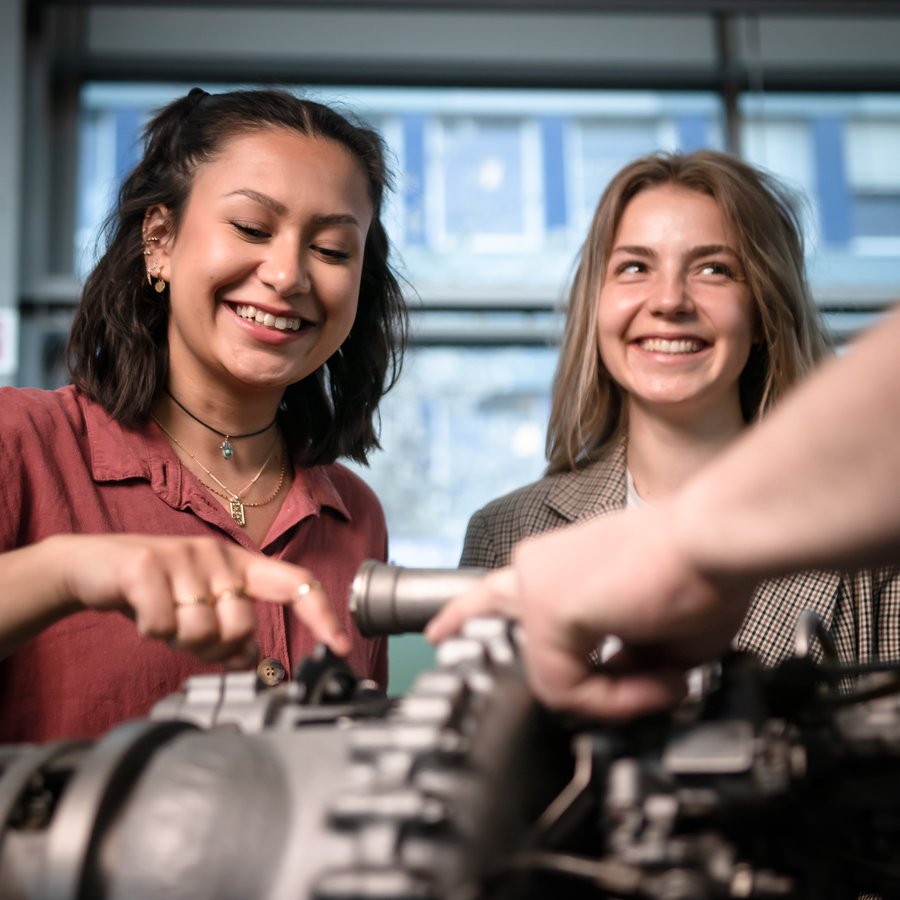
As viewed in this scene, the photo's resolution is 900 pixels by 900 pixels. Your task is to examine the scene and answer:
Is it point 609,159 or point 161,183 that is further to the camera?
point 609,159

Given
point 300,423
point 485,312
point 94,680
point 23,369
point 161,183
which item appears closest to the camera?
point 94,680

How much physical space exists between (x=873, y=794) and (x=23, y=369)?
116 inches

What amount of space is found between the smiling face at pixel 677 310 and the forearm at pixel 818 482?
112 centimetres

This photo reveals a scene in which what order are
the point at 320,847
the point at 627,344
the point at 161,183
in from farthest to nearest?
the point at 627,344 → the point at 161,183 → the point at 320,847

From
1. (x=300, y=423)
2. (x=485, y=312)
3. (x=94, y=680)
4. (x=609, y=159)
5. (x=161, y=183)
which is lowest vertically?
(x=94, y=680)

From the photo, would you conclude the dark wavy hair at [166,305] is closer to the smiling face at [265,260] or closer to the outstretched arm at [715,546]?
the smiling face at [265,260]

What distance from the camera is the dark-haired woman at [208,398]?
1.06 metres

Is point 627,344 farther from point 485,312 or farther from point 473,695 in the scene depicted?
point 485,312

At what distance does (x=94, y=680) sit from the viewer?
1.05 metres

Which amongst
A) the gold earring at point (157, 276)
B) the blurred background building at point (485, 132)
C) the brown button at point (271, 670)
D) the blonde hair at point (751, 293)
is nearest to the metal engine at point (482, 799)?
the brown button at point (271, 670)

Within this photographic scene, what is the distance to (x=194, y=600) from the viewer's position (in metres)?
0.64

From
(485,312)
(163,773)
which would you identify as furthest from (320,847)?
(485,312)

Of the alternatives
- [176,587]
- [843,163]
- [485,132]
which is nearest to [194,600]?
[176,587]

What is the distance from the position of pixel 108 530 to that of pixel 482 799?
829mm
